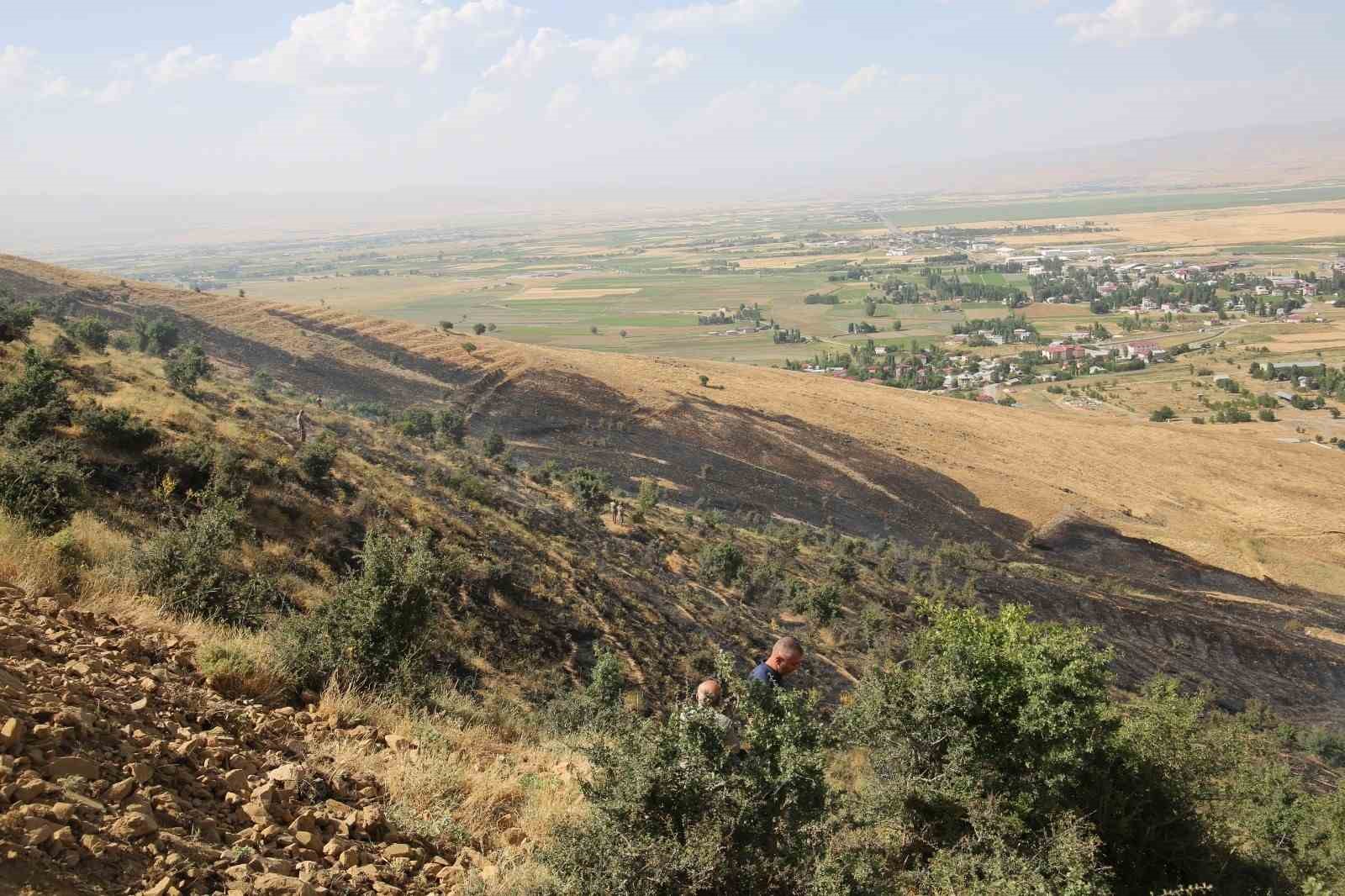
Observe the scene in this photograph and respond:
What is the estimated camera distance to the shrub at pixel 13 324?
18062mm

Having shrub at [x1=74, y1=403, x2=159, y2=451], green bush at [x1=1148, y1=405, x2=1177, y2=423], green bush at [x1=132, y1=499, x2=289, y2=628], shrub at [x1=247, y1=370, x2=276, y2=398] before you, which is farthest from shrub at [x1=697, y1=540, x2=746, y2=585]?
green bush at [x1=1148, y1=405, x2=1177, y2=423]

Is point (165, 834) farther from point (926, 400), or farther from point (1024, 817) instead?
point (926, 400)

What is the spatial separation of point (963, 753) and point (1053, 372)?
81.9m

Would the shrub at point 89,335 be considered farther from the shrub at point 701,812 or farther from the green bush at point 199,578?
the shrub at point 701,812

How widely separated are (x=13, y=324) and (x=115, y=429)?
390 inches

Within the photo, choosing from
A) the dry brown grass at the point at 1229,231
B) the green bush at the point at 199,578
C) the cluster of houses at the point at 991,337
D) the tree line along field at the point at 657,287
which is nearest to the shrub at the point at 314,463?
the green bush at the point at 199,578

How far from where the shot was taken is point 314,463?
623 inches

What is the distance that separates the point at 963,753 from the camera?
6.89m

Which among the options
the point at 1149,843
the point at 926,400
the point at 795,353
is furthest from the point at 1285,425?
the point at 1149,843

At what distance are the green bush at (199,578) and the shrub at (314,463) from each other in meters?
6.25

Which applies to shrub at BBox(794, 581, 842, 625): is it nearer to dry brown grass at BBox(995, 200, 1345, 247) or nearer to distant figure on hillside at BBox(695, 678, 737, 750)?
distant figure on hillside at BBox(695, 678, 737, 750)

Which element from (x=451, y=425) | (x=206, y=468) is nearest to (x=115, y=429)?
(x=206, y=468)

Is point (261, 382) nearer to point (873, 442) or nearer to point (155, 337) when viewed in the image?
point (155, 337)

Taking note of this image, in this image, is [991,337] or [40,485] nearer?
[40,485]
